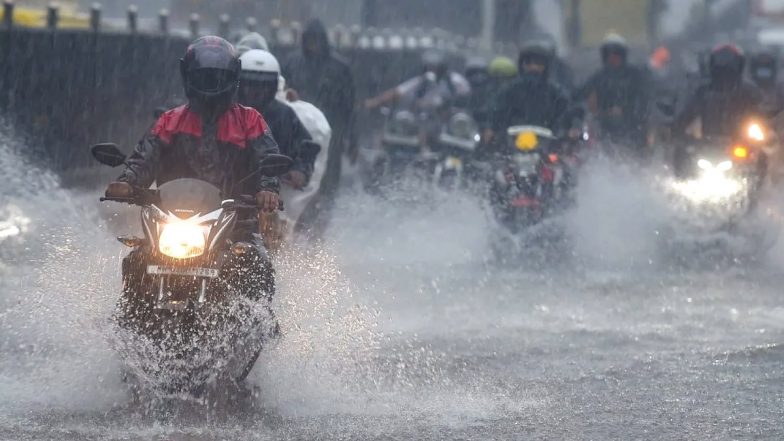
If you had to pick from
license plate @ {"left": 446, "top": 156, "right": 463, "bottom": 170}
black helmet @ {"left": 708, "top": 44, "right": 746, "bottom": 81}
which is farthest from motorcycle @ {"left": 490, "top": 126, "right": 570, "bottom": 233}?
license plate @ {"left": 446, "top": 156, "right": 463, "bottom": 170}

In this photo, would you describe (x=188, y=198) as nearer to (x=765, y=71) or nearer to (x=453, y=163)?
(x=453, y=163)

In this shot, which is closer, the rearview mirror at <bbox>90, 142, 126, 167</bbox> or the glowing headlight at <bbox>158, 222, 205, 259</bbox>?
the glowing headlight at <bbox>158, 222, 205, 259</bbox>

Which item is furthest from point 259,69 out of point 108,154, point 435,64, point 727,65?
point 435,64

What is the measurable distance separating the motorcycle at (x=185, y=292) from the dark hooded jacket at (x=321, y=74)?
892cm

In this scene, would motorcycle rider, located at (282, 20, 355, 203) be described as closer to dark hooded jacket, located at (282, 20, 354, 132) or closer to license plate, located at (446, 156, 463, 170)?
dark hooded jacket, located at (282, 20, 354, 132)

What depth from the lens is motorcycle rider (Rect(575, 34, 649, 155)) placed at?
20.1 meters

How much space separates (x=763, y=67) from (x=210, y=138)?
15.7m

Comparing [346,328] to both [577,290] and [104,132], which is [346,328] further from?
[104,132]

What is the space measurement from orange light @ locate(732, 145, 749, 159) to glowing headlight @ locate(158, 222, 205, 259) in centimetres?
864

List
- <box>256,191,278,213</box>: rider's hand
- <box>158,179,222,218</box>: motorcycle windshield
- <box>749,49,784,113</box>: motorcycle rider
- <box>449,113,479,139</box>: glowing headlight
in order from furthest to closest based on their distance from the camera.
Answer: <box>749,49,784,113</box>: motorcycle rider → <box>449,113,479,139</box>: glowing headlight → <box>256,191,278,213</box>: rider's hand → <box>158,179,222,218</box>: motorcycle windshield

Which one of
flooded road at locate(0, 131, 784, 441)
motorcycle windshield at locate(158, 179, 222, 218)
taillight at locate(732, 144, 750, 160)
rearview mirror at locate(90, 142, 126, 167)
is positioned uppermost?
taillight at locate(732, 144, 750, 160)

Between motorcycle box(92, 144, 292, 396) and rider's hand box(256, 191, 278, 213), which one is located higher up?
rider's hand box(256, 191, 278, 213)

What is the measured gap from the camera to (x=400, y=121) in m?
19.7

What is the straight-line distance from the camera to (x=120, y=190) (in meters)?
7.27
